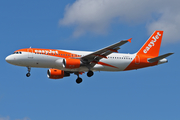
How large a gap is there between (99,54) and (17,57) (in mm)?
11667

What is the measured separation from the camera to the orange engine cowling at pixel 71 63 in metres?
49.3

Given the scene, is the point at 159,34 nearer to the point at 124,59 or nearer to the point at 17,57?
the point at 124,59

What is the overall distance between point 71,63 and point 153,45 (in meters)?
16.0

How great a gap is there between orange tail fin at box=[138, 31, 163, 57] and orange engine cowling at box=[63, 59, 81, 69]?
1200 cm

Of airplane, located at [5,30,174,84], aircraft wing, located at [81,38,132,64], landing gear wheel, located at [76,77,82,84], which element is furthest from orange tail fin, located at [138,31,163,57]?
landing gear wheel, located at [76,77,82,84]

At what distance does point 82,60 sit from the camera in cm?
5094

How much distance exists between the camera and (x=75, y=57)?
51344mm

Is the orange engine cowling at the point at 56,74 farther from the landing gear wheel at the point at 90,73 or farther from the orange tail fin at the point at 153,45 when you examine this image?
the orange tail fin at the point at 153,45

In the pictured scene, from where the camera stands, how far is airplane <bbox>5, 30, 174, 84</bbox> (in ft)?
162

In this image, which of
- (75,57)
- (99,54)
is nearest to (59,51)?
(75,57)

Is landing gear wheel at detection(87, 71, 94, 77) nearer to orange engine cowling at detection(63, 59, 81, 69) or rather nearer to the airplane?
the airplane

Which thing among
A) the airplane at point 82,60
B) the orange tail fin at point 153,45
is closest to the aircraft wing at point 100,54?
the airplane at point 82,60

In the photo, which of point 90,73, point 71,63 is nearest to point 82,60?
point 71,63

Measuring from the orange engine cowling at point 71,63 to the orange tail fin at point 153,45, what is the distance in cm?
1200
